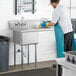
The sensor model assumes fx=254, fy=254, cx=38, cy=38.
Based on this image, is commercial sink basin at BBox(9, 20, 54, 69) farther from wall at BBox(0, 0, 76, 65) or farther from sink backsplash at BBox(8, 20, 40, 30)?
wall at BBox(0, 0, 76, 65)

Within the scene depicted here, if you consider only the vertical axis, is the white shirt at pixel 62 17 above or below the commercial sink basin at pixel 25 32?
above

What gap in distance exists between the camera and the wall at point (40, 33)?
536 centimetres

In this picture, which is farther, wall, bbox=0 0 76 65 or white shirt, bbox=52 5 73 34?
wall, bbox=0 0 76 65

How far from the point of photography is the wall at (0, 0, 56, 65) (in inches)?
211

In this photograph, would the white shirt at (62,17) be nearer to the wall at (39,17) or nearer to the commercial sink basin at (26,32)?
the commercial sink basin at (26,32)

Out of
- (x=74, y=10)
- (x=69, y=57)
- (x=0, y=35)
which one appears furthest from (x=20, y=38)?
(x=69, y=57)

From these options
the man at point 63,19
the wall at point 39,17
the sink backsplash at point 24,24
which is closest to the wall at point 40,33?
the wall at point 39,17

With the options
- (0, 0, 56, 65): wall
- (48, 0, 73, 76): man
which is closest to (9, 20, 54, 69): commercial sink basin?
(0, 0, 56, 65): wall

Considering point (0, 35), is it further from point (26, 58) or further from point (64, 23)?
point (64, 23)

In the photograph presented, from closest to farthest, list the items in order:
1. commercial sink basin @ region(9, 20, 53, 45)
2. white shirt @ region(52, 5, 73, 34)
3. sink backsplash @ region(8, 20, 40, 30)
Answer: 1. white shirt @ region(52, 5, 73, 34)
2. commercial sink basin @ region(9, 20, 53, 45)
3. sink backsplash @ region(8, 20, 40, 30)

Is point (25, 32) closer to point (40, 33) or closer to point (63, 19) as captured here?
point (40, 33)

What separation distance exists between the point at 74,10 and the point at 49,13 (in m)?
0.67

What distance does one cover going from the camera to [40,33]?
228 inches

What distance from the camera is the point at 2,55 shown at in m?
4.98
